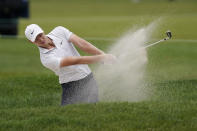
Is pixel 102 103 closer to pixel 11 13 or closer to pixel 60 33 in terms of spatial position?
pixel 60 33

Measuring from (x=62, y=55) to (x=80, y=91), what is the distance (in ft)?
2.52

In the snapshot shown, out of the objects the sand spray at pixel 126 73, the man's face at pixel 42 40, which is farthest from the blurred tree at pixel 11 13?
the man's face at pixel 42 40

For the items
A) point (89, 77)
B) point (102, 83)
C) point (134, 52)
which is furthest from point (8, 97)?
point (134, 52)

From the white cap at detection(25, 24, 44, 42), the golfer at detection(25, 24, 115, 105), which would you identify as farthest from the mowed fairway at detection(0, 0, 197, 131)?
the white cap at detection(25, 24, 44, 42)

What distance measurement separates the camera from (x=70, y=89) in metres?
7.91

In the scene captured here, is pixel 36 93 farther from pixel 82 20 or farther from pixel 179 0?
pixel 179 0

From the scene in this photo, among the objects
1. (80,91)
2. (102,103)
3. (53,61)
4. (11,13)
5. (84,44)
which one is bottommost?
(102,103)

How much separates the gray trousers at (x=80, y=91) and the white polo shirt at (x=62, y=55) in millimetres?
91

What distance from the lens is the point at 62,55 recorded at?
7508 mm

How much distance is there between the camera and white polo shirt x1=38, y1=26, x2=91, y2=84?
739cm

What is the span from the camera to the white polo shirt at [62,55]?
24.2 feet

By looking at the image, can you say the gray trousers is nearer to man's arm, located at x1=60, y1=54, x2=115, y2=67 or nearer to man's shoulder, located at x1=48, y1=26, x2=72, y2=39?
man's shoulder, located at x1=48, y1=26, x2=72, y2=39

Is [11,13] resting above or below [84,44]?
above

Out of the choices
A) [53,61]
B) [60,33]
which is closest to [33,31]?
[60,33]
